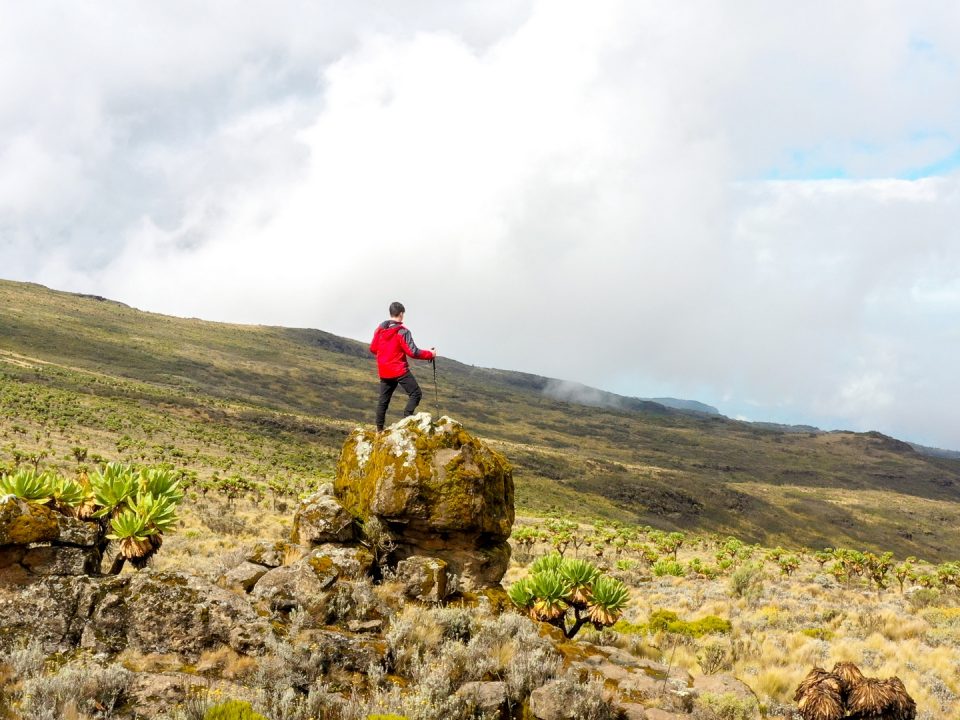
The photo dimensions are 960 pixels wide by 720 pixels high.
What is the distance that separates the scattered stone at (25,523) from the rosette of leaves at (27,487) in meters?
0.20

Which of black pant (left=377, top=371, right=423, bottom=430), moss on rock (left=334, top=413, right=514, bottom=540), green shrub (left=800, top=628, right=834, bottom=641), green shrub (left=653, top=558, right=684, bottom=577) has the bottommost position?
green shrub (left=653, top=558, right=684, bottom=577)

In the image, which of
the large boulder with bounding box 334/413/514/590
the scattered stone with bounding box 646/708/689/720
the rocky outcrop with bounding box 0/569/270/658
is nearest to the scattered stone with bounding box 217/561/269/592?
the rocky outcrop with bounding box 0/569/270/658

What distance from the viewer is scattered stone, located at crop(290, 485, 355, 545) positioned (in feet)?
32.4

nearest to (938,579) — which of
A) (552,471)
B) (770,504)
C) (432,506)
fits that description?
(432,506)

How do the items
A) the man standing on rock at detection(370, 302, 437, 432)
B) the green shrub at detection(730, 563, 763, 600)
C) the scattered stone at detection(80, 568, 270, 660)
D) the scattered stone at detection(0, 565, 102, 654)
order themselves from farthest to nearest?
the green shrub at detection(730, 563, 763, 600)
the man standing on rock at detection(370, 302, 437, 432)
the scattered stone at detection(80, 568, 270, 660)
the scattered stone at detection(0, 565, 102, 654)

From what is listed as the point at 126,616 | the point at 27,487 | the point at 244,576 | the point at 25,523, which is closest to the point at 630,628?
the point at 244,576

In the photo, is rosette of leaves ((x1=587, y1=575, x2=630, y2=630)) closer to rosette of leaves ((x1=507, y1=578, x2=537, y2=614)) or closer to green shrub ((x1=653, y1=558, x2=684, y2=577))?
rosette of leaves ((x1=507, y1=578, x2=537, y2=614))

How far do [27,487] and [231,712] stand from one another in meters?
5.14

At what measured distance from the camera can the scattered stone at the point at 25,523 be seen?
669 cm

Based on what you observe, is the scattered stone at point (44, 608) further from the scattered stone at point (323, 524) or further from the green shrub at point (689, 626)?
the green shrub at point (689, 626)

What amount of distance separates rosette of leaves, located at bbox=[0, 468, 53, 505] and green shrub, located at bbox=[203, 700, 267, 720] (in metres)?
4.51

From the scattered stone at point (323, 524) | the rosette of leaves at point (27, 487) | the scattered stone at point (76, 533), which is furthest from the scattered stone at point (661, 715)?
the rosette of leaves at point (27, 487)

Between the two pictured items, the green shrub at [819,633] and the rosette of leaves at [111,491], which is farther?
the green shrub at [819,633]

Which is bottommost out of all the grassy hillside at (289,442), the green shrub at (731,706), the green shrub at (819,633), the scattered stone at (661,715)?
the grassy hillside at (289,442)
